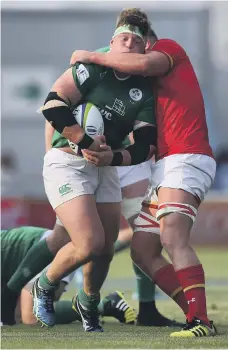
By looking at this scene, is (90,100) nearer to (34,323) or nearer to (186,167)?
(186,167)

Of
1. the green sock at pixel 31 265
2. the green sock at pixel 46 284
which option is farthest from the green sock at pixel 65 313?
the green sock at pixel 46 284

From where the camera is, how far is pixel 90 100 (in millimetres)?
7625

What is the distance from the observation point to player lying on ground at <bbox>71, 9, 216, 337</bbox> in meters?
7.29

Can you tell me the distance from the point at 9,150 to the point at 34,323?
796 inches

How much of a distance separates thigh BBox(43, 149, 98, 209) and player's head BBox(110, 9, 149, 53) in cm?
82

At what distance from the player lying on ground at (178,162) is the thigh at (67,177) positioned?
0.88ft

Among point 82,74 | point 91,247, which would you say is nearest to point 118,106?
point 82,74

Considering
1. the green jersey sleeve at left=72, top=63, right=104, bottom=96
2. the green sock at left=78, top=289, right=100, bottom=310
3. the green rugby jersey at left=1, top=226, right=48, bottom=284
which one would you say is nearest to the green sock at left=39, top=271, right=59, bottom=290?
the green sock at left=78, top=289, right=100, bottom=310

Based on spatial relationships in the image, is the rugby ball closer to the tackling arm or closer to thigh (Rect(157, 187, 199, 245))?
the tackling arm

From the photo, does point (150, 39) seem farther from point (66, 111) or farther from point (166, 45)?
point (66, 111)

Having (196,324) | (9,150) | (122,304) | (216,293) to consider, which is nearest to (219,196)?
(9,150)

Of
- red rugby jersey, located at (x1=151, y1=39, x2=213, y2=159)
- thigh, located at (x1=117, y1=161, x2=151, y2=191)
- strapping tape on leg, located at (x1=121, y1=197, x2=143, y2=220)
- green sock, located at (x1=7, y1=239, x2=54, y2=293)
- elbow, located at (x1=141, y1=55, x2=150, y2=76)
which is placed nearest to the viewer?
elbow, located at (x1=141, y1=55, x2=150, y2=76)

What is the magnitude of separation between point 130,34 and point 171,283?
1.74m

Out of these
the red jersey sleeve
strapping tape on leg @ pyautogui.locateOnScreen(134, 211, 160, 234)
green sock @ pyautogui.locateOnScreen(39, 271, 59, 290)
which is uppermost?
the red jersey sleeve
